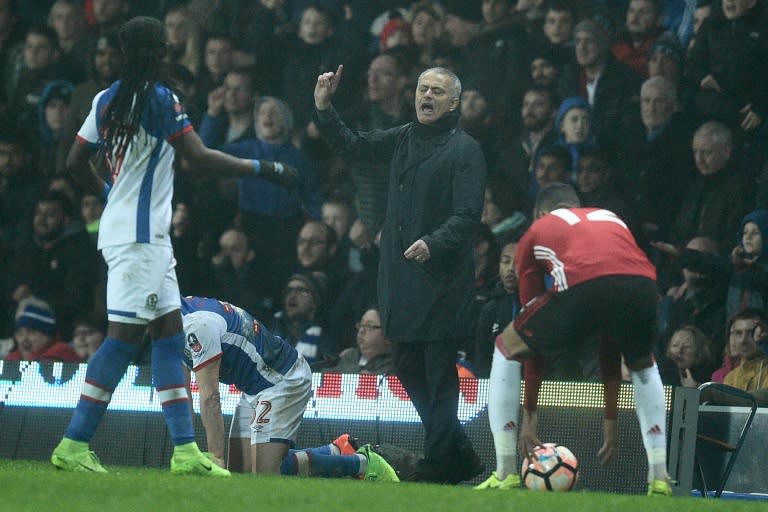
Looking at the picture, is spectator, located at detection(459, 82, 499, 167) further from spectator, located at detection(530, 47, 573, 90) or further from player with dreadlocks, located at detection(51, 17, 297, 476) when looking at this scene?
A: player with dreadlocks, located at detection(51, 17, 297, 476)

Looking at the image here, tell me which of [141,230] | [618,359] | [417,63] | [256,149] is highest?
[417,63]

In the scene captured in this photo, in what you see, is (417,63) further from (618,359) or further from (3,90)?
(618,359)

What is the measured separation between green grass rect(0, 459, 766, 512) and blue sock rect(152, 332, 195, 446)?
0.25m

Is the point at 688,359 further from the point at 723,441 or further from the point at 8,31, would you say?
the point at 8,31

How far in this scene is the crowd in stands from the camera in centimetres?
1027

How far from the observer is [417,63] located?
39.3 feet

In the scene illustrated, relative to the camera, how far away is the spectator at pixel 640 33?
11.1 m

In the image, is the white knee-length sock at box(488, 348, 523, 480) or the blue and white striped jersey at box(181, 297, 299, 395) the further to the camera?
the blue and white striped jersey at box(181, 297, 299, 395)

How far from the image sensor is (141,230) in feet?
21.4

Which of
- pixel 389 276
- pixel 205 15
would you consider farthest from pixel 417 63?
pixel 389 276

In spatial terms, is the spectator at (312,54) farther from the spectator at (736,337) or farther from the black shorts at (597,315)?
the black shorts at (597,315)

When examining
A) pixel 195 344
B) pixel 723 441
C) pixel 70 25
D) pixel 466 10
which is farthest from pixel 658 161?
pixel 70 25

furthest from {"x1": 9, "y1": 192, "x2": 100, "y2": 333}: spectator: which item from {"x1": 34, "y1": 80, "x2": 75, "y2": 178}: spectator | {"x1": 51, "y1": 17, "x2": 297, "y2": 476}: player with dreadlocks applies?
{"x1": 51, "y1": 17, "x2": 297, "y2": 476}: player with dreadlocks

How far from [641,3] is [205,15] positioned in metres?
4.52
